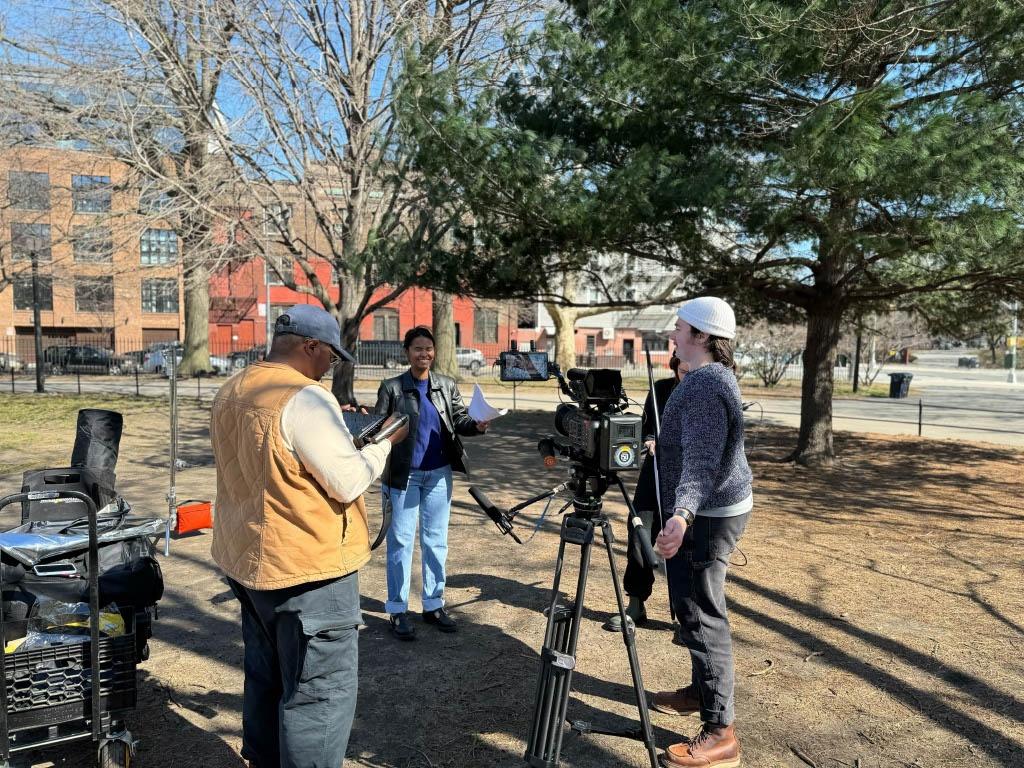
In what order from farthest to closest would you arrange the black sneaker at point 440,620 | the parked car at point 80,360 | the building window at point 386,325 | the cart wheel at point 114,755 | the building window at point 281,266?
the building window at point 386,325
the parked car at point 80,360
the building window at point 281,266
the black sneaker at point 440,620
the cart wheel at point 114,755

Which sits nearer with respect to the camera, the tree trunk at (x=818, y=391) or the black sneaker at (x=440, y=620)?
the black sneaker at (x=440, y=620)

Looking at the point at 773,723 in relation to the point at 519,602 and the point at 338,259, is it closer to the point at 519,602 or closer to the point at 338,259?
the point at 519,602

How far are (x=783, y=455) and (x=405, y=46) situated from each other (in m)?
7.97

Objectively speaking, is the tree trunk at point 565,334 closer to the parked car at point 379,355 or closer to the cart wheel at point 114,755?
the parked car at point 379,355

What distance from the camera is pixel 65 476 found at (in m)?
4.30

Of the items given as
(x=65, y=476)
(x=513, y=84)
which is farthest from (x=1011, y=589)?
(x=513, y=84)

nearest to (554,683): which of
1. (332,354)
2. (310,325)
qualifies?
(332,354)

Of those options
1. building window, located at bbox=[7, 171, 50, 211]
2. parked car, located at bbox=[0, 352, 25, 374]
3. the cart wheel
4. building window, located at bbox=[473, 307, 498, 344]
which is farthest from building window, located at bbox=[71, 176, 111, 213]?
building window, located at bbox=[473, 307, 498, 344]

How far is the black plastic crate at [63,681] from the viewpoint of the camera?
277 centimetres

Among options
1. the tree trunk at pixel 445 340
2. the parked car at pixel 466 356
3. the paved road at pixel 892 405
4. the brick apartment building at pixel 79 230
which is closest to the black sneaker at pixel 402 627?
the brick apartment building at pixel 79 230

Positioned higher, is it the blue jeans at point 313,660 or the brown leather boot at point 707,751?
the blue jeans at point 313,660

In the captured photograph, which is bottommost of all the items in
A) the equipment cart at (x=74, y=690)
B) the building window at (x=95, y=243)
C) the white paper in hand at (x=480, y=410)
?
the equipment cart at (x=74, y=690)

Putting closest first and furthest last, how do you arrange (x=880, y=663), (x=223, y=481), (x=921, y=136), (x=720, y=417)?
1. (x=223, y=481)
2. (x=720, y=417)
3. (x=880, y=663)
4. (x=921, y=136)

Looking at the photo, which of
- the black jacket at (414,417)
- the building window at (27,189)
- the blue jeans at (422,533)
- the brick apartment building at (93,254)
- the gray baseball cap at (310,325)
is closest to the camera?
the gray baseball cap at (310,325)
